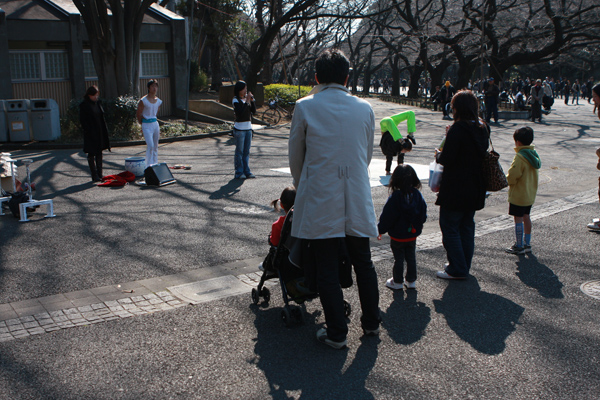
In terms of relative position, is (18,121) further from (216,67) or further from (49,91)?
(216,67)

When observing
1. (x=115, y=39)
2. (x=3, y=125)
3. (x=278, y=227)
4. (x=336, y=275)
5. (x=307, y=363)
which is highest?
(x=115, y=39)

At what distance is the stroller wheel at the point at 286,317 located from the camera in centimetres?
438

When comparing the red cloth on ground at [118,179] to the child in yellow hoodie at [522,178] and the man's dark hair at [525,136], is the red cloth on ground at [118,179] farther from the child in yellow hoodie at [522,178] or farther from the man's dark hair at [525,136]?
the man's dark hair at [525,136]

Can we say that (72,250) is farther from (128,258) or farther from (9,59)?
(9,59)

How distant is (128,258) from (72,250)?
0.73 metres

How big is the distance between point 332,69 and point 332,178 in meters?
0.75

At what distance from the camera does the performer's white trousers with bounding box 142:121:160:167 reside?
418 inches

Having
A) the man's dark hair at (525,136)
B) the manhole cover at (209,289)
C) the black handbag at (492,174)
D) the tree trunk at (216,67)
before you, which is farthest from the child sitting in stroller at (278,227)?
the tree trunk at (216,67)

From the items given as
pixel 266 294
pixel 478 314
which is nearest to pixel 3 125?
pixel 266 294

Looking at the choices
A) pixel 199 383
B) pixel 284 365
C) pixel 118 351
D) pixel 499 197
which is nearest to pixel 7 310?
pixel 118 351

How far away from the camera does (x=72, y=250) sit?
250 inches

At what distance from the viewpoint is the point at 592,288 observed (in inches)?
210

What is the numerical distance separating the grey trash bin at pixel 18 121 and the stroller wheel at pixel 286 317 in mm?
13781

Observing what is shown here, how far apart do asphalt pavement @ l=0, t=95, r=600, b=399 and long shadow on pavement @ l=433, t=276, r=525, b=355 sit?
17mm
